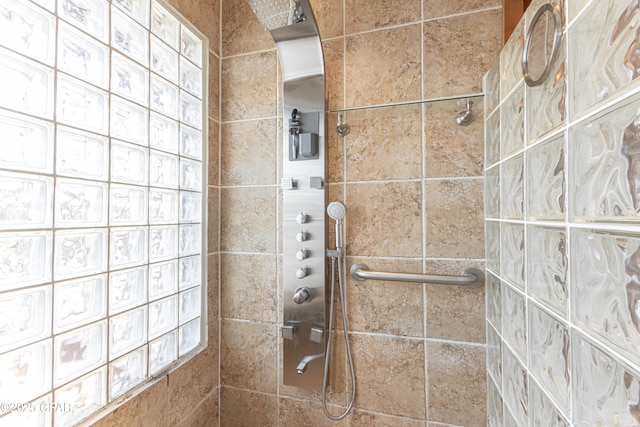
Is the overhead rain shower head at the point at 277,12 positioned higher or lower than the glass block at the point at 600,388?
higher

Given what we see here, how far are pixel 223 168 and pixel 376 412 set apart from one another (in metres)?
1.30

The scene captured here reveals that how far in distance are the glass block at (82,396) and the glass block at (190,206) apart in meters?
0.60

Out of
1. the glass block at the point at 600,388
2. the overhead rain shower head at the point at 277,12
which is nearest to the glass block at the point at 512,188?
the glass block at the point at 600,388

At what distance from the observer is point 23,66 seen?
70 cm

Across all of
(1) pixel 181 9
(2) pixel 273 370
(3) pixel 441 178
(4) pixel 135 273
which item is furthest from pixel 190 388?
(1) pixel 181 9

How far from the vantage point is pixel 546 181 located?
599mm

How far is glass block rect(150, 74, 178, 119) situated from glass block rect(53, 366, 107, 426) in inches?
36.4

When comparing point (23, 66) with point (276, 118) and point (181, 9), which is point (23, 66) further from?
point (276, 118)

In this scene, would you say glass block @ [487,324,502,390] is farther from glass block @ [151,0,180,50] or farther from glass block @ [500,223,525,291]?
glass block @ [151,0,180,50]

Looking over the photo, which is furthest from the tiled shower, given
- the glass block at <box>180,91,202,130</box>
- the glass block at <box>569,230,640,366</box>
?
the glass block at <box>180,91,202,130</box>

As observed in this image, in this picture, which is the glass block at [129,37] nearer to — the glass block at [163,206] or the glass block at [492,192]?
the glass block at [163,206]

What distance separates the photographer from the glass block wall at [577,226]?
0.38 m

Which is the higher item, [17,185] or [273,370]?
[17,185]

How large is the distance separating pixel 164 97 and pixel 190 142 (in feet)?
0.67
